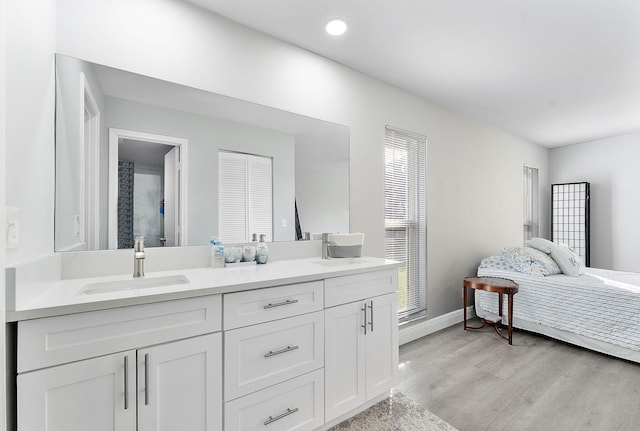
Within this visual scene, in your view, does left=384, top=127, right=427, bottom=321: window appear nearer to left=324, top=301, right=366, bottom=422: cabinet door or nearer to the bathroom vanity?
the bathroom vanity

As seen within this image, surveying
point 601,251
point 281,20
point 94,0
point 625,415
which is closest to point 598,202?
point 601,251

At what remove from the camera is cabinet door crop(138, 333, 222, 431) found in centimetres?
119

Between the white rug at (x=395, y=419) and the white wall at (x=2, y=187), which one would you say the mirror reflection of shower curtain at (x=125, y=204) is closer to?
the white wall at (x=2, y=187)

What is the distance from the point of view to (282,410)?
1.56 meters

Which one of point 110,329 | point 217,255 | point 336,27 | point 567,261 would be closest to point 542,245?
point 567,261

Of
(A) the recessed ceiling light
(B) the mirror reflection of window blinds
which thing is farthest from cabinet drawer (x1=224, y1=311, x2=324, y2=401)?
(B) the mirror reflection of window blinds

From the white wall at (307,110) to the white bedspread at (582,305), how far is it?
626 millimetres

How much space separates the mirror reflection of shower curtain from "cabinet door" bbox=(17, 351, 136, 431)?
28.0 inches

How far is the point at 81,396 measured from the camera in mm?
1075

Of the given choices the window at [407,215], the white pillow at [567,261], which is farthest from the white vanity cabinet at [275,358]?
the white pillow at [567,261]

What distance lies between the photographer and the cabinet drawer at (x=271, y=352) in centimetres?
139

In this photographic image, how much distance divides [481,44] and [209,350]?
8.64 ft

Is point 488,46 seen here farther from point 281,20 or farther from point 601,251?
point 601,251

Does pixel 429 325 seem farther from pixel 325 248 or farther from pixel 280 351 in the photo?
pixel 280 351
